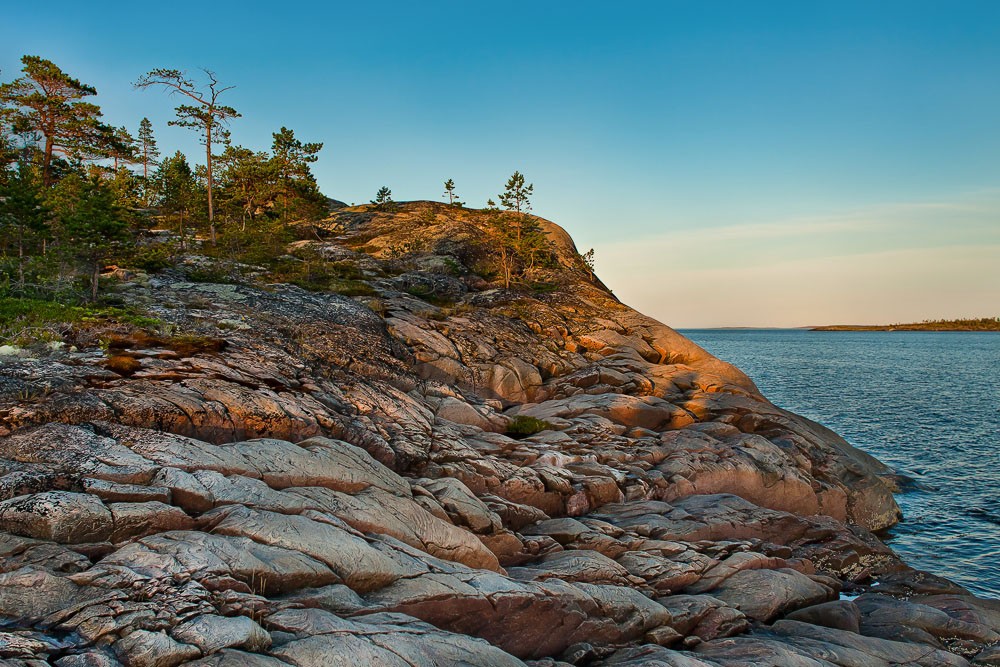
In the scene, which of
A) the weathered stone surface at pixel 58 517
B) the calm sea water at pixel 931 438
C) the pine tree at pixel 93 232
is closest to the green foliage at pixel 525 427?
the calm sea water at pixel 931 438

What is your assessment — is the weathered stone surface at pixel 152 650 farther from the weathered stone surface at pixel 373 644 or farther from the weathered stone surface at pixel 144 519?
the weathered stone surface at pixel 144 519

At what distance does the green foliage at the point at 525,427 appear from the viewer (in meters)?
28.1

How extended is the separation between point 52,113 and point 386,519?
2034 inches

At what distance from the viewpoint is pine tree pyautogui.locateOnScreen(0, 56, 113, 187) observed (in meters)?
41.9

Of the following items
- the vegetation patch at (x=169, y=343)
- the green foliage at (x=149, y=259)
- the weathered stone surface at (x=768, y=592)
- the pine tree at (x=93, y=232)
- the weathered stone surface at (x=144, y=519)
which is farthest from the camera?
the green foliage at (x=149, y=259)

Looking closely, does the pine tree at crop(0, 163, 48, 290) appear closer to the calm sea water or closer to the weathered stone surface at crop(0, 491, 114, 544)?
the weathered stone surface at crop(0, 491, 114, 544)

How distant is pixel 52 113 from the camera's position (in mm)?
44188

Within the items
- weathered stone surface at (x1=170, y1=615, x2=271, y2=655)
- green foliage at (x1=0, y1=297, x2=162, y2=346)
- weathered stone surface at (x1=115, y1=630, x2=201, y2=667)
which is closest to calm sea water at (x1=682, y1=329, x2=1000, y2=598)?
weathered stone surface at (x1=170, y1=615, x2=271, y2=655)

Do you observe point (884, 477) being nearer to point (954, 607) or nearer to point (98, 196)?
point (954, 607)

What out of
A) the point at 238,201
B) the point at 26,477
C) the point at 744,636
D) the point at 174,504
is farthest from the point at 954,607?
the point at 238,201

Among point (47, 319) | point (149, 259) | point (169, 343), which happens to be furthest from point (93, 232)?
point (169, 343)

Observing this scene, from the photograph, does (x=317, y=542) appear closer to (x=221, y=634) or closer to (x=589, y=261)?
(x=221, y=634)

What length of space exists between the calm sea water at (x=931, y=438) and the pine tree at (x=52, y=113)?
66213mm

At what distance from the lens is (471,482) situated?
20.9 m
